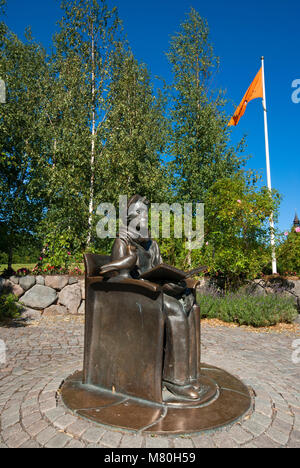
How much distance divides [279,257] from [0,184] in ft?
35.1

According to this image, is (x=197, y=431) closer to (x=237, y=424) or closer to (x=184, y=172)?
(x=237, y=424)

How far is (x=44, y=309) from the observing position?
322 inches

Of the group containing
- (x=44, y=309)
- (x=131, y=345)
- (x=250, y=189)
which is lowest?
(x=44, y=309)

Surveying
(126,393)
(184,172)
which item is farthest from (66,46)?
(126,393)

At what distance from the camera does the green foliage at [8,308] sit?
7.38 meters

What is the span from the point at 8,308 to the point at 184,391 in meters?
6.25

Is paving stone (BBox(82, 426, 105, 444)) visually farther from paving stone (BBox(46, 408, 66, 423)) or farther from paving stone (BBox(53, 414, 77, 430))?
paving stone (BBox(46, 408, 66, 423))

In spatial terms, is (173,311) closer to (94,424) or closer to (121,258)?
(121,258)

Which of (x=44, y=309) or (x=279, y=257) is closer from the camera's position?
(x=44, y=309)

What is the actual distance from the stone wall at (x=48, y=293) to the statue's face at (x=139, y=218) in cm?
600
